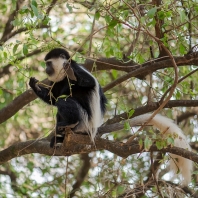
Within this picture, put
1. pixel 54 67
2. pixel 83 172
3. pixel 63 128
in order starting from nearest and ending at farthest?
pixel 63 128, pixel 54 67, pixel 83 172

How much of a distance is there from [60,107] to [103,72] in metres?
1.21

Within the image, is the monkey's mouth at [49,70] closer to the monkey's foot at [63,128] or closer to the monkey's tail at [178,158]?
the monkey's foot at [63,128]

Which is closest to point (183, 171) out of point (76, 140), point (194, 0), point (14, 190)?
point (76, 140)

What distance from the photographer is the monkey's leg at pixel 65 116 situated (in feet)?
12.0

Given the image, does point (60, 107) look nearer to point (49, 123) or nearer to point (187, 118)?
point (187, 118)

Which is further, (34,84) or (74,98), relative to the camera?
(74,98)

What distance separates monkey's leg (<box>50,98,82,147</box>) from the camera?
3.66 metres

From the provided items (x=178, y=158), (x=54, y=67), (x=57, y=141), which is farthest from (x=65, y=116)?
(x=178, y=158)

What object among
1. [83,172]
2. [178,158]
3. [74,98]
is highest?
[74,98]

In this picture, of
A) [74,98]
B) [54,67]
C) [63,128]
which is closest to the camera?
[63,128]

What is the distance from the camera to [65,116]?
12.1 ft

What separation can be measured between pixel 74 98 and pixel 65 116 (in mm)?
265

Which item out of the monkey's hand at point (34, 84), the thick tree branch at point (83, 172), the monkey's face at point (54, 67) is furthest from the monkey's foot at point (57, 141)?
the thick tree branch at point (83, 172)

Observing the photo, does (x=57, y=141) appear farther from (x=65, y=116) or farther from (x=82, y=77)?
(x=82, y=77)
